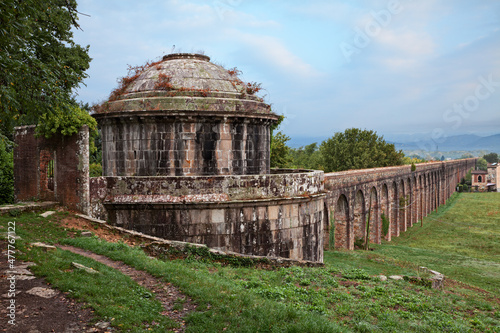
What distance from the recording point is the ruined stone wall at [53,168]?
36.3 feet

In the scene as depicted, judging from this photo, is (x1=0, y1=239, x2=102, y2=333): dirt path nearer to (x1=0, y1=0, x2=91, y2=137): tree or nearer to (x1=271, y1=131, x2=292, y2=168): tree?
(x1=0, y1=0, x2=91, y2=137): tree

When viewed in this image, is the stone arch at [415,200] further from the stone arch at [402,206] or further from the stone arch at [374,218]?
the stone arch at [374,218]

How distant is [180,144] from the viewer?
13.5 m

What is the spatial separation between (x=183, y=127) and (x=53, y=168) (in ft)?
13.3

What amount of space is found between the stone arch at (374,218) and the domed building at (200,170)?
1790 cm

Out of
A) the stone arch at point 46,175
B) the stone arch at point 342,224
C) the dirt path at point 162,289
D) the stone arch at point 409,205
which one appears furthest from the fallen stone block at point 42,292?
the stone arch at point 409,205

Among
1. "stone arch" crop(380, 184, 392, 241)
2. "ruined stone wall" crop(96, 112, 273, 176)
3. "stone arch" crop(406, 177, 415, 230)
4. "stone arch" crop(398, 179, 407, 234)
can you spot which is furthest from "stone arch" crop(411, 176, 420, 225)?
"ruined stone wall" crop(96, 112, 273, 176)

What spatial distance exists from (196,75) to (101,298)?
33.5ft

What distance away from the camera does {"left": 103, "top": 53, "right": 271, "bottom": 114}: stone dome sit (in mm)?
13859

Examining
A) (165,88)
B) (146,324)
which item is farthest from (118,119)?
(146,324)

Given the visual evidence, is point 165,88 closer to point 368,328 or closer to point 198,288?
point 198,288

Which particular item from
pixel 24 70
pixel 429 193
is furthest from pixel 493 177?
pixel 24 70

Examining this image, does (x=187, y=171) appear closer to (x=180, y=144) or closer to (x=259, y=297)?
(x=180, y=144)

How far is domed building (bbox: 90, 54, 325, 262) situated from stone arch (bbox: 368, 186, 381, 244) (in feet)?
58.7
